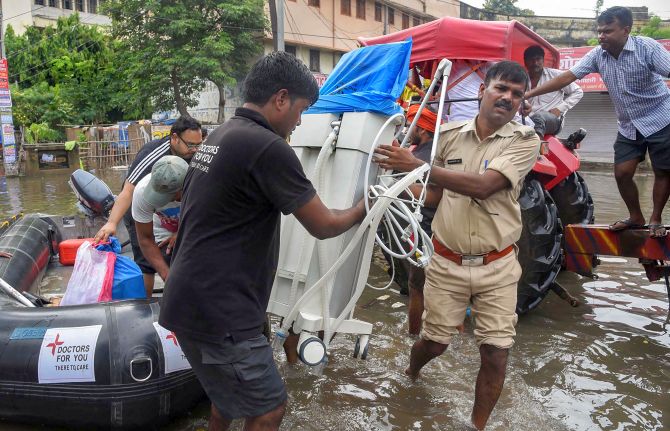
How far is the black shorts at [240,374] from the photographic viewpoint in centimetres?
202

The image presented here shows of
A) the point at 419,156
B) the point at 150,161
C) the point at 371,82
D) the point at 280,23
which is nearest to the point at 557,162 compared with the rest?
the point at 419,156

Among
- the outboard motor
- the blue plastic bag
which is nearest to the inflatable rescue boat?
the blue plastic bag

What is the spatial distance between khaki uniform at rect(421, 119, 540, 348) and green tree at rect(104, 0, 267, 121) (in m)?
20.4

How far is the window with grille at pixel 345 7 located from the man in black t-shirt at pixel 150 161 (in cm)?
2684

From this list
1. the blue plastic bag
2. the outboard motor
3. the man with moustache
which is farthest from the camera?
the outboard motor

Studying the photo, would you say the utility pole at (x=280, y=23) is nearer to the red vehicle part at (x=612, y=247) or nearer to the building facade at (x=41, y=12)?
the red vehicle part at (x=612, y=247)

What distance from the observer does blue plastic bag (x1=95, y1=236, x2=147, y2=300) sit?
3.55m

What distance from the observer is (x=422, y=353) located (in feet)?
10.3

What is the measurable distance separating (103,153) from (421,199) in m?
21.3

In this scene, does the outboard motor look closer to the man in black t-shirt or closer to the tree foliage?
the man in black t-shirt

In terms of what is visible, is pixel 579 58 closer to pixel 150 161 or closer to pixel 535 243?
pixel 535 243

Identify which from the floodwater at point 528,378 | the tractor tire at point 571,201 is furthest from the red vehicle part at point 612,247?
the tractor tire at point 571,201

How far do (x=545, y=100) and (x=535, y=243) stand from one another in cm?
188

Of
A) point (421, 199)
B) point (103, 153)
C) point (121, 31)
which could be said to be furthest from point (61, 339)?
point (121, 31)
